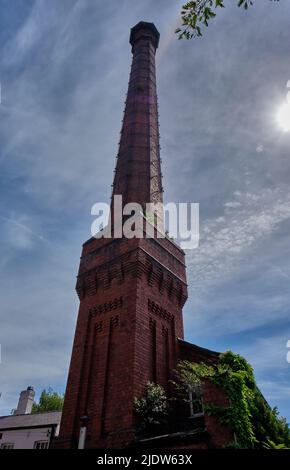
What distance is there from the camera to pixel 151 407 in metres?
9.73

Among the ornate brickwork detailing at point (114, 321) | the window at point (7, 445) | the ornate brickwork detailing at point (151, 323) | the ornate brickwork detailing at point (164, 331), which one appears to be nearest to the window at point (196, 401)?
the ornate brickwork detailing at point (164, 331)

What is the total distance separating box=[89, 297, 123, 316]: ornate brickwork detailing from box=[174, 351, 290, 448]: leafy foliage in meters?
3.30

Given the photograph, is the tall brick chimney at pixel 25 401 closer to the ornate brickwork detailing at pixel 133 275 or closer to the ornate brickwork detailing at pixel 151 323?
the ornate brickwork detailing at pixel 133 275

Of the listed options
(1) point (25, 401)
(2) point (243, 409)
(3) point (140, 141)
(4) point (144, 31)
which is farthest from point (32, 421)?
Answer: (4) point (144, 31)

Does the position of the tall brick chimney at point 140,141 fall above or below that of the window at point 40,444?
above

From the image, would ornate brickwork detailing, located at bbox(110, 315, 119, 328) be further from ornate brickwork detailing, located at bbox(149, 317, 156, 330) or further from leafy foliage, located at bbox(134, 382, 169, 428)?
leafy foliage, located at bbox(134, 382, 169, 428)

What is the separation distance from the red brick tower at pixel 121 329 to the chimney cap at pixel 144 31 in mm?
17163

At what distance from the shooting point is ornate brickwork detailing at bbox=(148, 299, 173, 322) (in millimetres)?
12148

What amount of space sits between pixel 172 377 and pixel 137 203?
24.5 ft

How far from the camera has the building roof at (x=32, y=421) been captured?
21.2 metres

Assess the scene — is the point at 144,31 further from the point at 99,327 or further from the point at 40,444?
the point at 40,444

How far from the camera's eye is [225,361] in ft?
32.4
